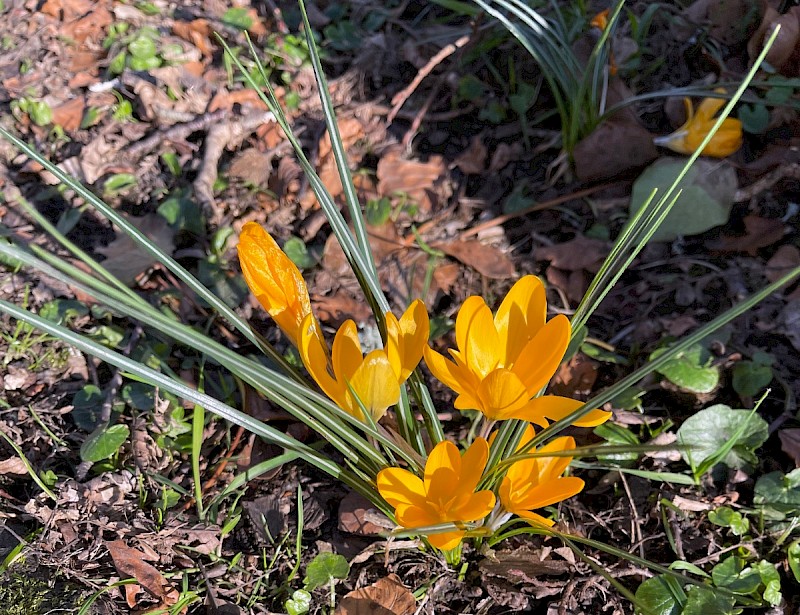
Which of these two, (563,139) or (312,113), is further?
(312,113)

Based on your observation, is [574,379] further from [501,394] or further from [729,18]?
[729,18]

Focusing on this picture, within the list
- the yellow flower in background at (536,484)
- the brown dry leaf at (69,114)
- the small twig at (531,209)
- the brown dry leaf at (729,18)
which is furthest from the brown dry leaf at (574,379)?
the brown dry leaf at (69,114)

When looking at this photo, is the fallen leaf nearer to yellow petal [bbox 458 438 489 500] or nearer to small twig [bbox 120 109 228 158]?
yellow petal [bbox 458 438 489 500]

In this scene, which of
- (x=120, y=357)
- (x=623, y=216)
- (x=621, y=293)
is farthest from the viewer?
(x=623, y=216)

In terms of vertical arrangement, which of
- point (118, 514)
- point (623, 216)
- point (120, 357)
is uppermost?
point (120, 357)

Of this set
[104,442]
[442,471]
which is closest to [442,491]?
[442,471]

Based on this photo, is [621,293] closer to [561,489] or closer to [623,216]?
[623,216]

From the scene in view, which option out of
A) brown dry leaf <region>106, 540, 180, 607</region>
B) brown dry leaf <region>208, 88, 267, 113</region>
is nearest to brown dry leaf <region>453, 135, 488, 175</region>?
brown dry leaf <region>208, 88, 267, 113</region>

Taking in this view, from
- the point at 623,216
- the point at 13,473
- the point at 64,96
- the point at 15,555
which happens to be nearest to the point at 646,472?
the point at 623,216
